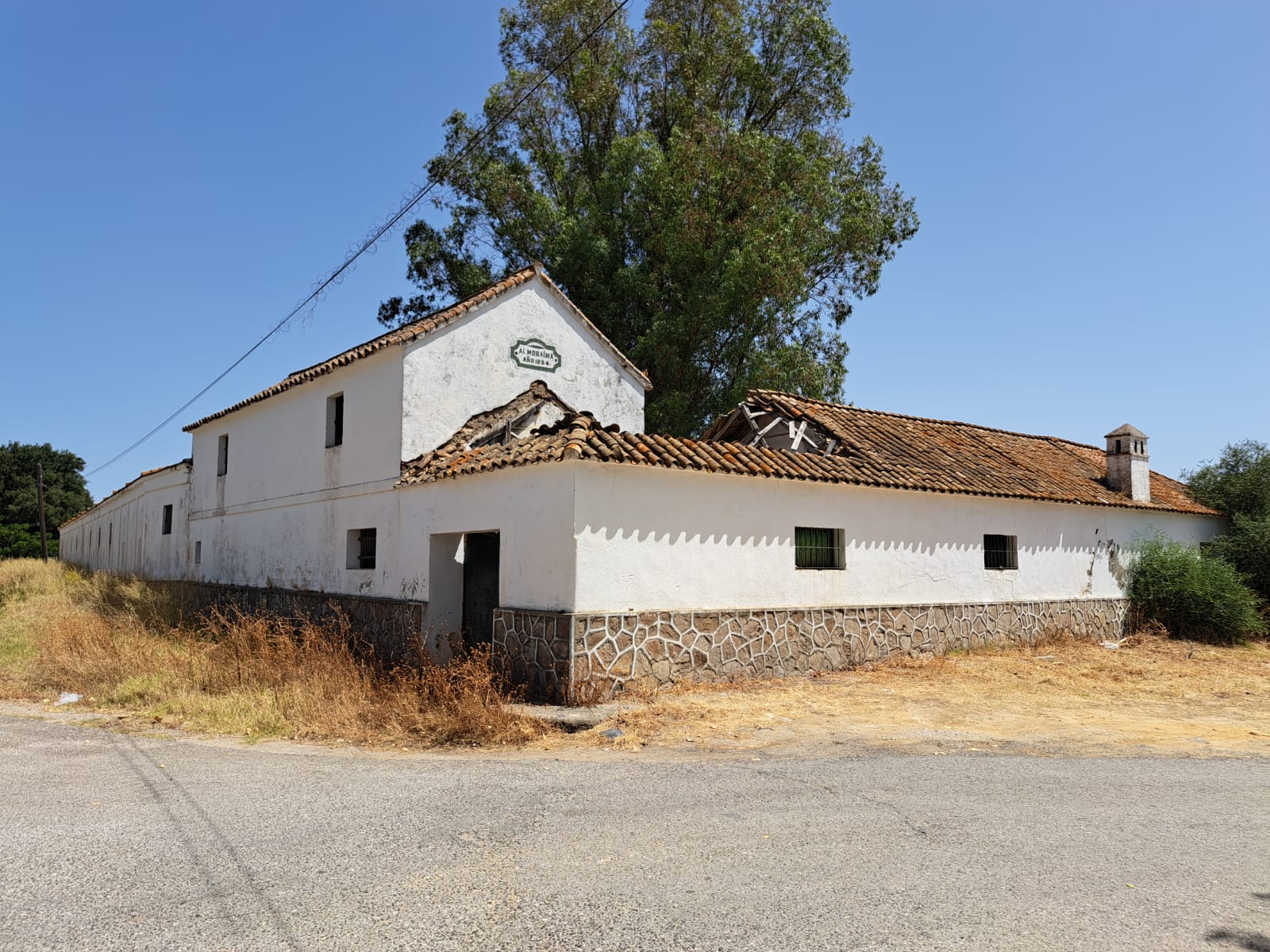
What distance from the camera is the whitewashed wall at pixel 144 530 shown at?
23828 mm

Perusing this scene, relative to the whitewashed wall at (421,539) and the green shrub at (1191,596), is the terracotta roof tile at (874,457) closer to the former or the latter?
the whitewashed wall at (421,539)

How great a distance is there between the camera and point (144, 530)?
89.9ft

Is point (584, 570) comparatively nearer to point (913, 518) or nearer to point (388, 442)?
point (388, 442)

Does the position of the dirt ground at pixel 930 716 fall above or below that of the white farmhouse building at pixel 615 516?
below

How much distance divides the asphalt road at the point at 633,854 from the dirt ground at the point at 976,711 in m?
0.92

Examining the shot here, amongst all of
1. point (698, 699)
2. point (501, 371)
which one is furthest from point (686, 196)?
point (698, 699)

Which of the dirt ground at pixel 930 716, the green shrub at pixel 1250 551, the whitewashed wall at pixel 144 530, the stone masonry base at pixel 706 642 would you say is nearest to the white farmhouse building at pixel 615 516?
the stone masonry base at pixel 706 642

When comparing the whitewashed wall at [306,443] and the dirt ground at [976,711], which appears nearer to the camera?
the dirt ground at [976,711]

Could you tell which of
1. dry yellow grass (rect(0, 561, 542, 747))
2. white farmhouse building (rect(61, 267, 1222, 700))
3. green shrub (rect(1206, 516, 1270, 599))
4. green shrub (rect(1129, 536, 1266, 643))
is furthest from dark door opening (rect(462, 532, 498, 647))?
green shrub (rect(1206, 516, 1270, 599))

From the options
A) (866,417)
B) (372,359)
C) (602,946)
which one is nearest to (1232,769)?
(602,946)

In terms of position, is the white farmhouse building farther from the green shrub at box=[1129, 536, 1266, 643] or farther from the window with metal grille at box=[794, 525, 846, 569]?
the green shrub at box=[1129, 536, 1266, 643]

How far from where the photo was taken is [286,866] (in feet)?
16.2

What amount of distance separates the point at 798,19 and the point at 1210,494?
59.2ft

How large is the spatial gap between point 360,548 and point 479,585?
10.9ft
